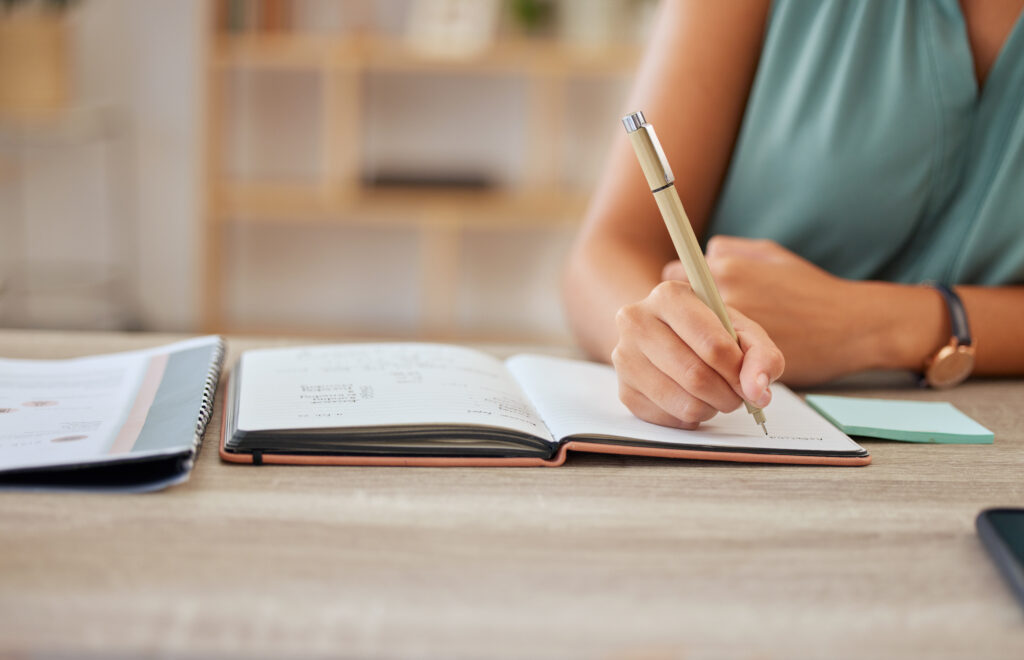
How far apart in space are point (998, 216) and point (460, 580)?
0.81 metres

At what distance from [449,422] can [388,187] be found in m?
2.53

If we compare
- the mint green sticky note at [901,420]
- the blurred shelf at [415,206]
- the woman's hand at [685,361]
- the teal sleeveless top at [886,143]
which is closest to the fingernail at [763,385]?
the woman's hand at [685,361]

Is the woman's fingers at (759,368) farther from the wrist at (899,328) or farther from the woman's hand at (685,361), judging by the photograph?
the wrist at (899,328)

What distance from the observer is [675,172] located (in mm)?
1056

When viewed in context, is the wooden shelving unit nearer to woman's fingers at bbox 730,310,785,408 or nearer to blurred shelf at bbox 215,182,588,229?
blurred shelf at bbox 215,182,588,229

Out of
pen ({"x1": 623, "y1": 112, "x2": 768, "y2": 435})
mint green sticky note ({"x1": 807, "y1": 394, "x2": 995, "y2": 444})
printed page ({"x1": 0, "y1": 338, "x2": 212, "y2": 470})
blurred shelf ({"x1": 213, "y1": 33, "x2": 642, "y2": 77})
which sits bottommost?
mint green sticky note ({"x1": 807, "y1": 394, "x2": 995, "y2": 444})

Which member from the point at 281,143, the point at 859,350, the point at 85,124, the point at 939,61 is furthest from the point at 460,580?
the point at 281,143

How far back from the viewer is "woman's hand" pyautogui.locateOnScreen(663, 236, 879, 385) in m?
0.81

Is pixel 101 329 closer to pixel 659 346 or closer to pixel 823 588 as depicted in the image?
pixel 659 346

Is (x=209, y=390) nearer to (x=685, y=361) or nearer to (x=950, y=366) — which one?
(x=685, y=361)

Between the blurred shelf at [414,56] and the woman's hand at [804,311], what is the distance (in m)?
2.18

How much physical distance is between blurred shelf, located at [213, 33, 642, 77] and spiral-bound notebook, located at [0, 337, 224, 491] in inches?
88.9

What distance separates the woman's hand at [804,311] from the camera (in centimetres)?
81

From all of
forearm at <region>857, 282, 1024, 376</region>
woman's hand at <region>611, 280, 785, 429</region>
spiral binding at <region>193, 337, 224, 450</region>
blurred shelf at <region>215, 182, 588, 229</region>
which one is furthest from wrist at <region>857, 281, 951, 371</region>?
blurred shelf at <region>215, 182, 588, 229</region>
